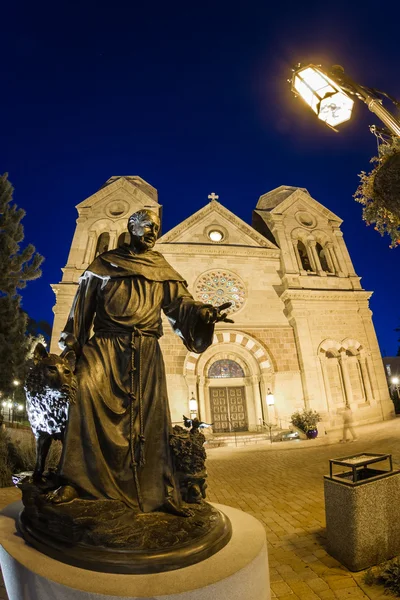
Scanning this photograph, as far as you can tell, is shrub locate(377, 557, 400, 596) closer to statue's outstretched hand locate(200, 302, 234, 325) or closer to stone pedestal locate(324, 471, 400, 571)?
stone pedestal locate(324, 471, 400, 571)

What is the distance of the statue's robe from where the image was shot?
2053 millimetres

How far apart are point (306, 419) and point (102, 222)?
45.4ft

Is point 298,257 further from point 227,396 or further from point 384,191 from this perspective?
point 384,191

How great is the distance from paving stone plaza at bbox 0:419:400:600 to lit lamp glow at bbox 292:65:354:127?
17.7ft

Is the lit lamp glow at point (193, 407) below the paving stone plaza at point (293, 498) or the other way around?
the other way around

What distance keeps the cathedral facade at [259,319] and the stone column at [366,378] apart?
0.15 ft

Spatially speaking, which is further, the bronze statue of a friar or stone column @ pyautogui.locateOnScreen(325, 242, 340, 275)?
stone column @ pyautogui.locateOnScreen(325, 242, 340, 275)

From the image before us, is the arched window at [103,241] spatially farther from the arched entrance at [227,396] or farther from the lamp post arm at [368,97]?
the lamp post arm at [368,97]

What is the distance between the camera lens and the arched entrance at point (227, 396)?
1427cm

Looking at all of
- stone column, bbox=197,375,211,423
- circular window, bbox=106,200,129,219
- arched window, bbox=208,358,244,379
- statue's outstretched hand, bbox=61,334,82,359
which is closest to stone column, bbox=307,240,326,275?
arched window, bbox=208,358,244,379

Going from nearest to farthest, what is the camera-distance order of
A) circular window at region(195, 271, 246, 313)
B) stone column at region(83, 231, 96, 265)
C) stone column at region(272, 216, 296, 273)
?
1. circular window at region(195, 271, 246, 313)
2. stone column at region(83, 231, 96, 265)
3. stone column at region(272, 216, 296, 273)

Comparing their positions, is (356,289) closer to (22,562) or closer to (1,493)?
(1,493)

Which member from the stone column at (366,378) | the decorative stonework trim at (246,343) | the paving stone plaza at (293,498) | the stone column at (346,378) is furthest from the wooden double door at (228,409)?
the stone column at (366,378)

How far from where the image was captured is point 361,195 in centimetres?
541
